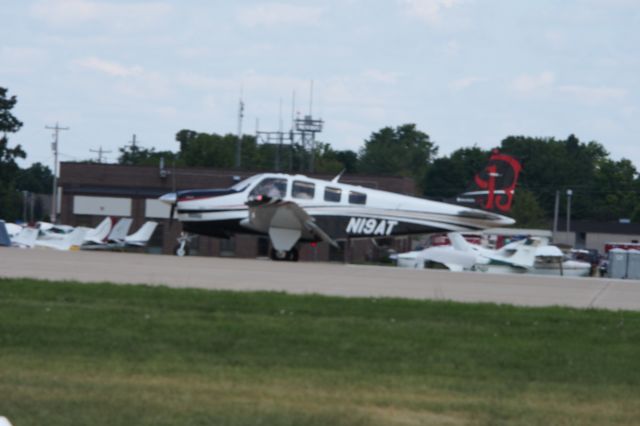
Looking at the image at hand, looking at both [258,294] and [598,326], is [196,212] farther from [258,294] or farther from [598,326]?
[598,326]

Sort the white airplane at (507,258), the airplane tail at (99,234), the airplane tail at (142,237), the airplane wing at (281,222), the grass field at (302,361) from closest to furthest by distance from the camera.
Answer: the grass field at (302,361)
the airplane wing at (281,222)
the white airplane at (507,258)
the airplane tail at (99,234)
the airplane tail at (142,237)

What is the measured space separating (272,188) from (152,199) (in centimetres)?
3269

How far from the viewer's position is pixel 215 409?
795 centimetres

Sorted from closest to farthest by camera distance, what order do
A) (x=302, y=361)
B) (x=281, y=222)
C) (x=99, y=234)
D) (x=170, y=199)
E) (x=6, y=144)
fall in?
(x=302, y=361)
(x=281, y=222)
(x=170, y=199)
(x=99, y=234)
(x=6, y=144)

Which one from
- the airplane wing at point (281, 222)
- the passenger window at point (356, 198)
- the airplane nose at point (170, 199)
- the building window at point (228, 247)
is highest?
the passenger window at point (356, 198)

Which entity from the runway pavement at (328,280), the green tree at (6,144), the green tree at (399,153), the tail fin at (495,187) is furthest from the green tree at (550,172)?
the runway pavement at (328,280)

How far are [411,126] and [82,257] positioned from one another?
473 feet

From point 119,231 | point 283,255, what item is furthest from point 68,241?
point 283,255

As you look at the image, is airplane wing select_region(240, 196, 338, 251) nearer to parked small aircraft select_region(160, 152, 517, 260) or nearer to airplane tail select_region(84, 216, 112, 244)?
parked small aircraft select_region(160, 152, 517, 260)

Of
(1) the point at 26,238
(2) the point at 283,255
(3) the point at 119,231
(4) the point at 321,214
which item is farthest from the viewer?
(3) the point at 119,231

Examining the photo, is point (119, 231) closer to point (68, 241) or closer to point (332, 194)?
point (68, 241)

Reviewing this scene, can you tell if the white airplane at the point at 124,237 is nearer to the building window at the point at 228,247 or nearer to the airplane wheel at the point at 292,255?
the building window at the point at 228,247

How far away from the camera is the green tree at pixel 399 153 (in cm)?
14312

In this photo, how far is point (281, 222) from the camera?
27766mm
